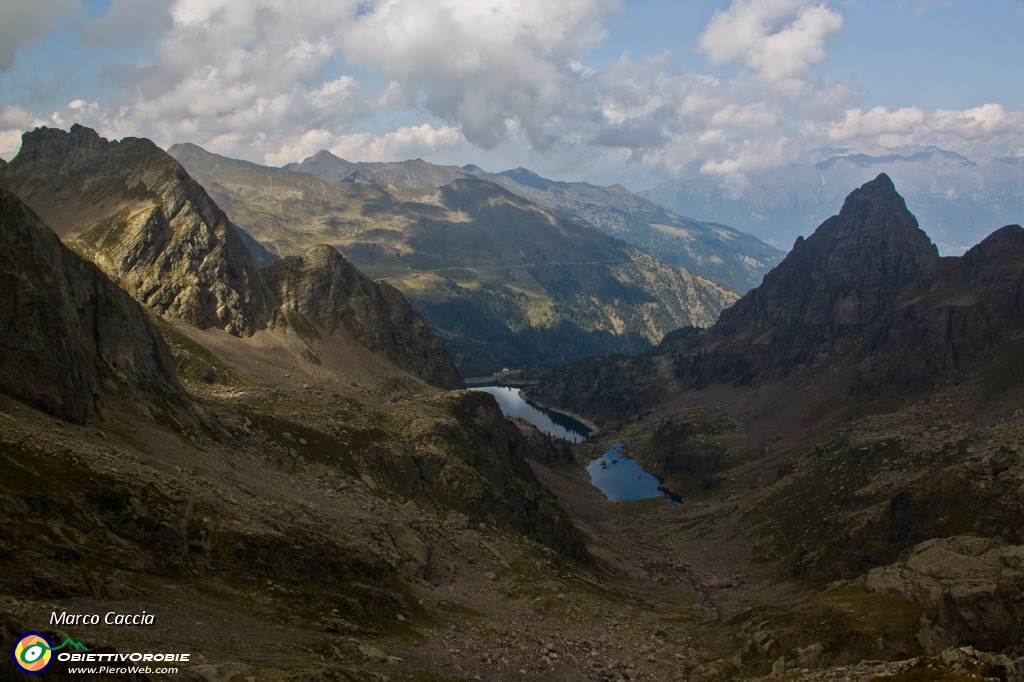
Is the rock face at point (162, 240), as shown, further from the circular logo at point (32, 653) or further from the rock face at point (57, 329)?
the circular logo at point (32, 653)

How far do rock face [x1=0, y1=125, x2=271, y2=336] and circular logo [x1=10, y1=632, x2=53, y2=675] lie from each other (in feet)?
458

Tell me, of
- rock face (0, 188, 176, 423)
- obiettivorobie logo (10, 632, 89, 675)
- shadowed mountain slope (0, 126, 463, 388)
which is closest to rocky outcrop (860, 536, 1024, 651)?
obiettivorobie logo (10, 632, 89, 675)

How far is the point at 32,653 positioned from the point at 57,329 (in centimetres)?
4922

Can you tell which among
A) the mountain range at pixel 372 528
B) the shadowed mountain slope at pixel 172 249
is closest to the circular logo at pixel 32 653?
the mountain range at pixel 372 528

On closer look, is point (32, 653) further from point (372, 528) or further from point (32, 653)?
point (372, 528)

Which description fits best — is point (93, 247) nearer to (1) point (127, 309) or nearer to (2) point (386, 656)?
(1) point (127, 309)

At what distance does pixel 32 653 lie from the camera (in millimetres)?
29234

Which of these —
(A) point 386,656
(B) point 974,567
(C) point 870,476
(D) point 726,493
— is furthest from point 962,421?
(A) point 386,656

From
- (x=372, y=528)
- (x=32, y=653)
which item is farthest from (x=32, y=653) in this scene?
(x=372, y=528)

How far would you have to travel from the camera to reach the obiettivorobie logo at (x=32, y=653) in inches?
1123

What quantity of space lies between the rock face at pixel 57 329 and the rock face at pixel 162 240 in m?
76.5

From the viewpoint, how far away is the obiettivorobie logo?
2852cm

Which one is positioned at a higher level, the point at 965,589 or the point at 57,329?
the point at 57,329

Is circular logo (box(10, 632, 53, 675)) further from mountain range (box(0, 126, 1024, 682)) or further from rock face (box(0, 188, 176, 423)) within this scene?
rock face (box(0, 188, 176, 423))
